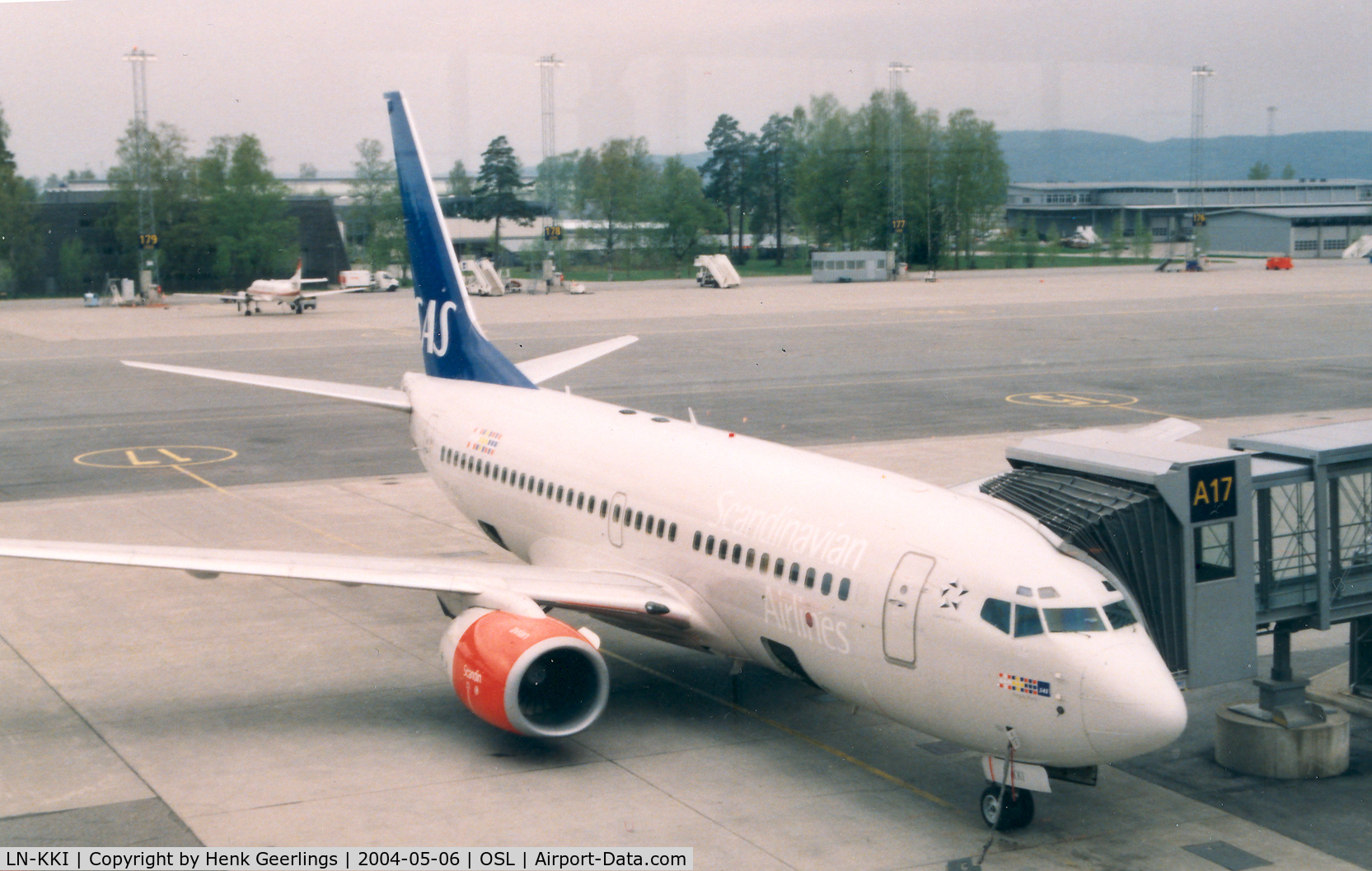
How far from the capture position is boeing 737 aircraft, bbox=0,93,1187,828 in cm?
1388

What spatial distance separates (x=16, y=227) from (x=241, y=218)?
2019 cm

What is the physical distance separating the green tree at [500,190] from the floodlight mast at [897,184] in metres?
26.1

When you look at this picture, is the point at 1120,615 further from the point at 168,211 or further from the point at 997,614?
the point at 168,211

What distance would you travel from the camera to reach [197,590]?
2662cm

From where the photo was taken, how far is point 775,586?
16812 millimetres

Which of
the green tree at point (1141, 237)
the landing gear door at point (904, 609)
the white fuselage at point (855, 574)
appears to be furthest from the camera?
the green tree at point (1141, 237)

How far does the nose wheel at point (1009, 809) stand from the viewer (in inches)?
579

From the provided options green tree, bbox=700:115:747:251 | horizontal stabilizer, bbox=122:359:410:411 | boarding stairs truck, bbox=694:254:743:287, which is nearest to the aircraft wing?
horizontal stabilizer, bbox=122:359:410:411

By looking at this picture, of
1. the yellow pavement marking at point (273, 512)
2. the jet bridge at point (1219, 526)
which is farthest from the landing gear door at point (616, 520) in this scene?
the yellow pavement marking at point (273, 512)

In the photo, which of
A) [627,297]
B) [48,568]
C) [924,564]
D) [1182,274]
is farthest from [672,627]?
[1182,274]

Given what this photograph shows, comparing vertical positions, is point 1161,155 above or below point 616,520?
above

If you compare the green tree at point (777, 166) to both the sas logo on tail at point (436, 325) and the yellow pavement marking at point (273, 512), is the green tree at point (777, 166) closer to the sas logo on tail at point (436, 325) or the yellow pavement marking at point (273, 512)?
the yellow pavement marking at point (273, 512)

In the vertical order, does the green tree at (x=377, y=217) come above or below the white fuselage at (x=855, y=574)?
above

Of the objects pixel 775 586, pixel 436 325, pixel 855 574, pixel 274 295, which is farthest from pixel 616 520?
pixel 274 295
